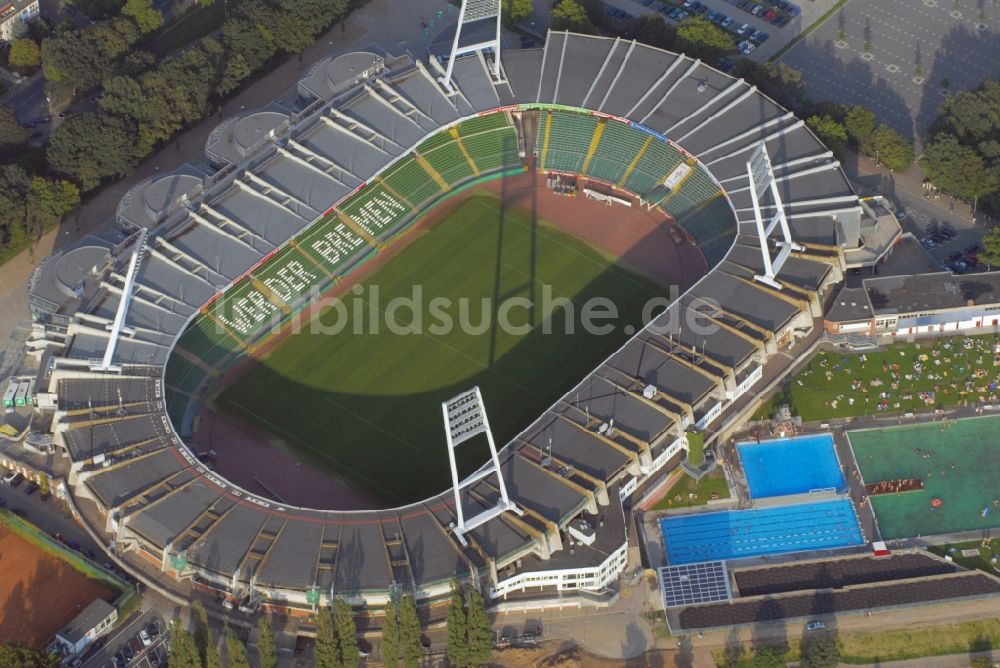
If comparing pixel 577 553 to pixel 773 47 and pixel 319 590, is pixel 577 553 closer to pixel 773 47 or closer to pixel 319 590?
pixel 319 590

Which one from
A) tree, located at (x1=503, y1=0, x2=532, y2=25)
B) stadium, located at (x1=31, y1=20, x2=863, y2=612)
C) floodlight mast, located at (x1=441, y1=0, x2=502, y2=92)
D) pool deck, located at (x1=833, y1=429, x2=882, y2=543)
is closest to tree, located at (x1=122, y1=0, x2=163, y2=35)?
stadium, located at (x1=31, y1=20, x2=863, y2=612)

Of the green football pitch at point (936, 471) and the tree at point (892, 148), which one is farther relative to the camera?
the tree at point (892, 148)

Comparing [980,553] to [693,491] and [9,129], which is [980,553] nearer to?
[693,491]

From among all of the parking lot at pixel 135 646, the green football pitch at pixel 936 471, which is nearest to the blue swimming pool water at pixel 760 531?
the green football pitch at pixel 936 471

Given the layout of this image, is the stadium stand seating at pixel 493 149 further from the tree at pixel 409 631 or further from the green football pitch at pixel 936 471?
the tree at pixel 409 631

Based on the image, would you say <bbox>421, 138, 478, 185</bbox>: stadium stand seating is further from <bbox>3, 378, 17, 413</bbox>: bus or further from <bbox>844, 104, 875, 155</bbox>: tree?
<bbox>3, 378, 17, 413</bbox>: bus

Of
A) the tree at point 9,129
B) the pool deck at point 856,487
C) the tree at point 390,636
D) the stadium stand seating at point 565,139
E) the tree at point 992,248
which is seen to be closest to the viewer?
the tree at point 390,636
